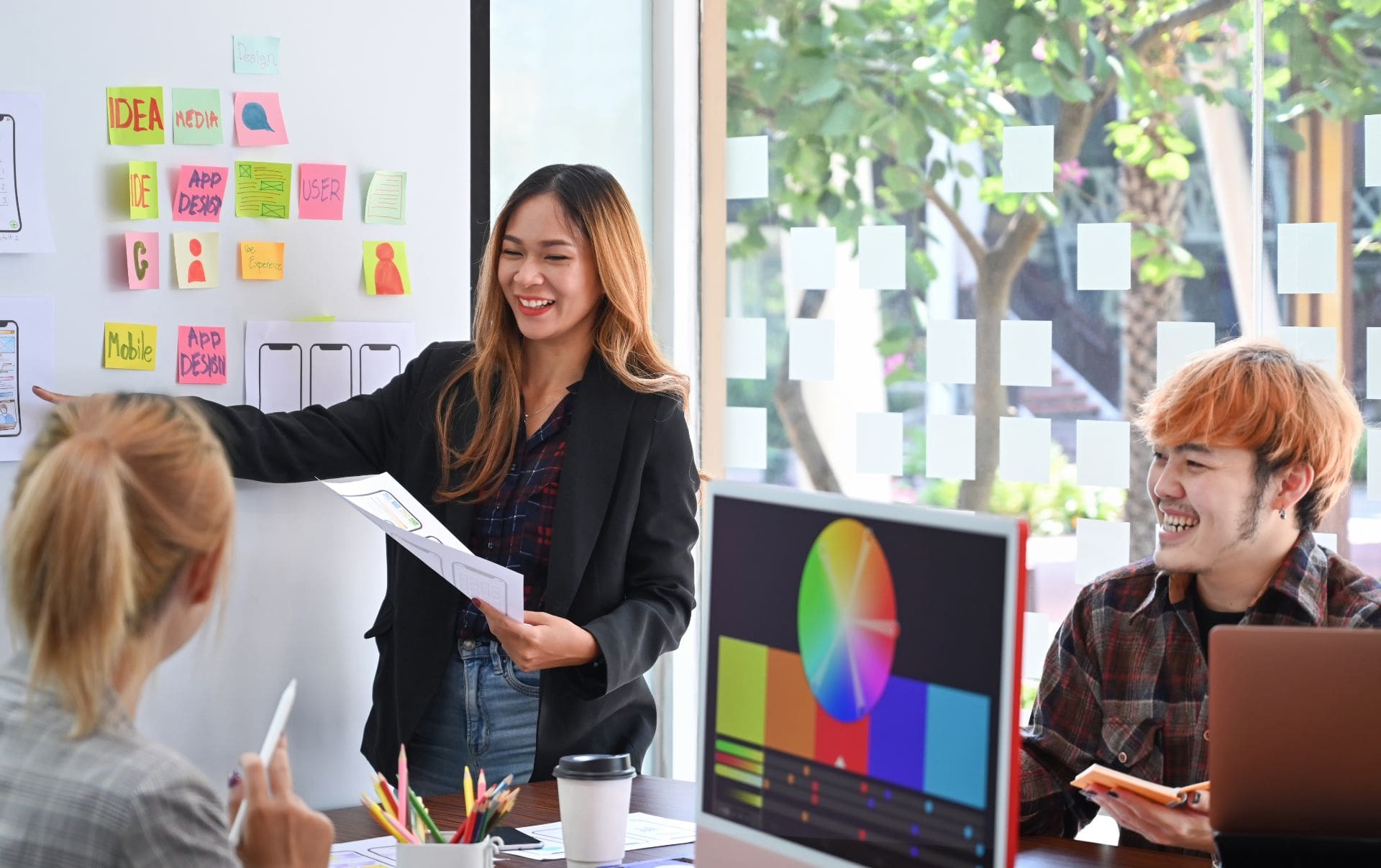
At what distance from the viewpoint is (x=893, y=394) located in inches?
127

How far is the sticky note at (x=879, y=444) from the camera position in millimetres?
3240

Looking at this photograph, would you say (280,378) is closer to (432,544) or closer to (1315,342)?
(432,544)

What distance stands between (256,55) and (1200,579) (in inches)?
70.1

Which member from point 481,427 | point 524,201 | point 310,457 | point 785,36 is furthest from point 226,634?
point 785,36

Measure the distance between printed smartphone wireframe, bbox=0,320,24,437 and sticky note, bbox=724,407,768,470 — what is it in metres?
1.66

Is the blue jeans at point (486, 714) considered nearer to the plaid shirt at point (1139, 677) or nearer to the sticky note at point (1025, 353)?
the plaid shirt at point (1139, 677)

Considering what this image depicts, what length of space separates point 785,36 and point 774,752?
87.4 inches

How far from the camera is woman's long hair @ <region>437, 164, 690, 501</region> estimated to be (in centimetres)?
246

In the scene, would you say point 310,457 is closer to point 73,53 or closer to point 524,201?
point 524,201

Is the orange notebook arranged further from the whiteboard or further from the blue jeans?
the whiteboard

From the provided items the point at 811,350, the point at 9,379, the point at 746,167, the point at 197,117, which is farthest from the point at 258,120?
the point at 811,350

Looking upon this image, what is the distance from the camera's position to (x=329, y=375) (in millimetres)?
2652

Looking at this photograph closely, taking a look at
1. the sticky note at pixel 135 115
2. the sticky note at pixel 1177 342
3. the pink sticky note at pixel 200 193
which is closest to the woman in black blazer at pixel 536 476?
the pink sticky note at pixel 200 193

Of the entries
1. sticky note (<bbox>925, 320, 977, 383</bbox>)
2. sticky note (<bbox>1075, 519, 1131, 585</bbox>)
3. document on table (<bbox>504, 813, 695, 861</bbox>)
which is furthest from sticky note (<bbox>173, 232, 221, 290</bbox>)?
sticky note (<bbox>1075, 519, 1131, 585</bbox>)
